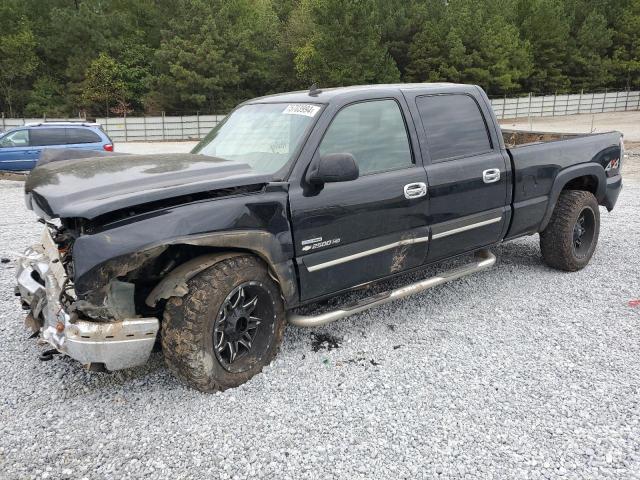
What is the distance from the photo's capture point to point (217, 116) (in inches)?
1484

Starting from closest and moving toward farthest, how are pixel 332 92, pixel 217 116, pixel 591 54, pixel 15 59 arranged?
pixel 332 92
pixel 217 116
pixel 15 59
pixel 591 54

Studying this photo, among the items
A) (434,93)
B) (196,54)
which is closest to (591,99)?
(196,54)

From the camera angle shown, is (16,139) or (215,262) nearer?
(215,262)

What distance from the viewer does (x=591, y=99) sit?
46719 mm

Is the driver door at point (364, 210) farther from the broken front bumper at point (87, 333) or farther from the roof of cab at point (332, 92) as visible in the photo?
the broken front bumper at point (87, 333)

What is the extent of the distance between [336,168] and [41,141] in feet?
45.4

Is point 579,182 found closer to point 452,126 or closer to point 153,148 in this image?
point 452,126

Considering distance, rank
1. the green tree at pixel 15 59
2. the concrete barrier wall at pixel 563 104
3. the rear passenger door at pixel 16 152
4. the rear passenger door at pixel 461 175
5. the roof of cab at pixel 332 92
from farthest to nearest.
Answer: the green tree at pixel 15 59 < the concrete barrier wall at pixel 563 104 < the rear passenger door at pixel 16 152 < the rear passenger door at pixel 461 175 < the roof of cab at pixel 332 92

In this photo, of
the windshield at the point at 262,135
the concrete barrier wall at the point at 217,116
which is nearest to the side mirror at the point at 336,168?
the windshield at the point at 262,135

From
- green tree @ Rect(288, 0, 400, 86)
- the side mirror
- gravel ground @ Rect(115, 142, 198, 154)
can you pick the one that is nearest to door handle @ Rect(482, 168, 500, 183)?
the side mirror

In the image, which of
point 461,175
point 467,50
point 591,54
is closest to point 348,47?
point 467,50

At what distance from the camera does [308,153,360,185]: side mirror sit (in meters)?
3.18

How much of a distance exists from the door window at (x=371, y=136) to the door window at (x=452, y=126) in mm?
265

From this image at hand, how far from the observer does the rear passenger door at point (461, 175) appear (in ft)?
13.4
